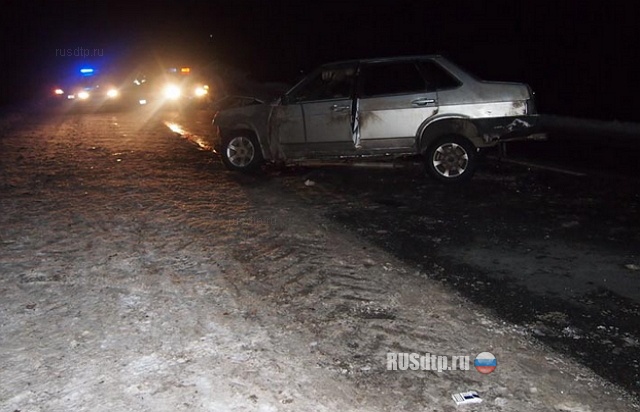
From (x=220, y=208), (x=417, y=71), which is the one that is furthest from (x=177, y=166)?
(x=417, y=71)

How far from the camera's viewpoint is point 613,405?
3.20 meters

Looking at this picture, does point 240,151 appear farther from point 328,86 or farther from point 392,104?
point 392,104

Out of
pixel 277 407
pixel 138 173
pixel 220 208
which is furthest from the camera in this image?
pixel 138 173

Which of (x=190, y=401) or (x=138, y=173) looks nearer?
(x=190, y=401)

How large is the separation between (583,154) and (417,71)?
4328 mm

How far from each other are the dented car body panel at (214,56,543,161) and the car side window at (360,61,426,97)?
0.05 ft

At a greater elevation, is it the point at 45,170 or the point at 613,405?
the point at 45,170

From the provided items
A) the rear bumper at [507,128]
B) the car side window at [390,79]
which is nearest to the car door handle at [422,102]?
the car side window at [390,79]

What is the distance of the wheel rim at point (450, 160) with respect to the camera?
8.33 meters

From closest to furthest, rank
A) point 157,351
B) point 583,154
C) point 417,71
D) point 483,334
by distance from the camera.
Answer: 1. point 157,351
2. point 483,334
3. point 417,71
4. point 583,154

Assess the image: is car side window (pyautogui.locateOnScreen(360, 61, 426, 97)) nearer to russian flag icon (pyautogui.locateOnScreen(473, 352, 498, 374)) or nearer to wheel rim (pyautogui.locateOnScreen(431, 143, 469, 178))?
wheel rim (pyautogui.locateOnScreen(431, 143, 469, 178))

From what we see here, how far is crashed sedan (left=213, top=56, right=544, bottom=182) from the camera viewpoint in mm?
8016

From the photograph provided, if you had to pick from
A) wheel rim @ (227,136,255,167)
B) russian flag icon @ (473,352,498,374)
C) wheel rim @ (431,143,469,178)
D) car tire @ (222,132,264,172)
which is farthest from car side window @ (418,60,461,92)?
russian flag icon @ (473,352,498,374)

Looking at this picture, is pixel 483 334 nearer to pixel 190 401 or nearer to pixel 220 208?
pixel 190 401
